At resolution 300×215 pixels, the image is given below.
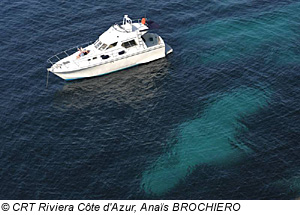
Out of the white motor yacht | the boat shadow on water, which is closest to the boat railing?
the white motor yacht

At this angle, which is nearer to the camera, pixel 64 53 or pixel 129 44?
pixel 129 44

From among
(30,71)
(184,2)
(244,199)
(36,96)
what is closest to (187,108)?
(244,199)

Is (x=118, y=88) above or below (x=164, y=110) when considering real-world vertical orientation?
above

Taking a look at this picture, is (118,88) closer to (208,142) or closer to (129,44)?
(129,44)

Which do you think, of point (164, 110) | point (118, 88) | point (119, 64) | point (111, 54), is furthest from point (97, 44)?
point (164, 110)

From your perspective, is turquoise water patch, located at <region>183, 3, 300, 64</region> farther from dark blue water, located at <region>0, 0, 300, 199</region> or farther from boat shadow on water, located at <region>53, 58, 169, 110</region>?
boat shadow on water, located at <region>53, 58, 169, 110</region>

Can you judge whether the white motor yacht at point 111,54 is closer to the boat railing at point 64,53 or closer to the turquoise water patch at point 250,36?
the boat railing at point 64,53
